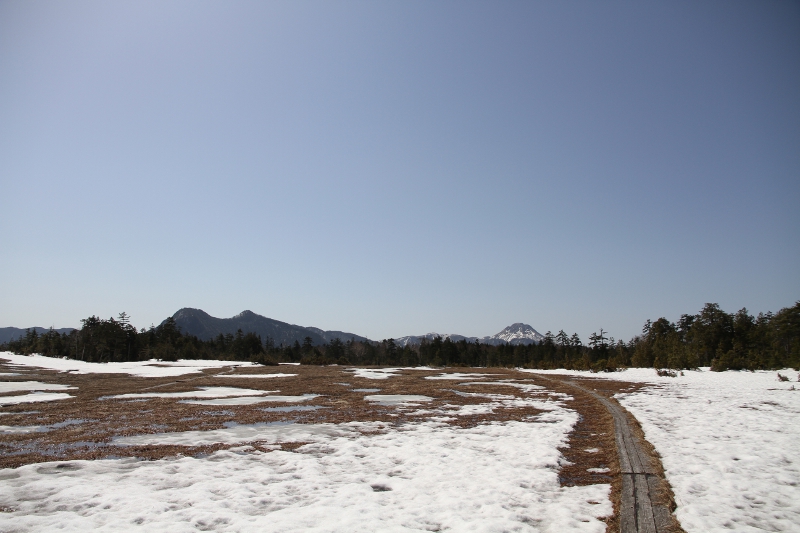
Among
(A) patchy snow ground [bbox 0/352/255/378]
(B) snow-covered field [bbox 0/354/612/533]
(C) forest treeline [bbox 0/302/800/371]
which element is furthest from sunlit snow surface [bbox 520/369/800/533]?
(A) patchy snow ground [bbox 0/352/255/378]

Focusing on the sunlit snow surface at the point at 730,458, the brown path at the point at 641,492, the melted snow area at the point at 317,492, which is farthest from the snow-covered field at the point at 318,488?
the sunlit snow surface at the point at 730,458

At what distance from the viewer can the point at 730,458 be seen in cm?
991

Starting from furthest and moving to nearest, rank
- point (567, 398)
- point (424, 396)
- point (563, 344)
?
point (563, 344) → point (424, 396) → point (567, 398)

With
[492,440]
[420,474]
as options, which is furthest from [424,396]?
[420,474]

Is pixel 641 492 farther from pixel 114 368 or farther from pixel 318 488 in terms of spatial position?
pixel 114 368

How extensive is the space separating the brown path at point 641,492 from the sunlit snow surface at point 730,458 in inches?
9.1

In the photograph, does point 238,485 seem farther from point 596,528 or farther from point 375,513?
point 596,528

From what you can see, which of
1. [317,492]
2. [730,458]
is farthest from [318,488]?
[730,458]

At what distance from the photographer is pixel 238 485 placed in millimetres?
8609

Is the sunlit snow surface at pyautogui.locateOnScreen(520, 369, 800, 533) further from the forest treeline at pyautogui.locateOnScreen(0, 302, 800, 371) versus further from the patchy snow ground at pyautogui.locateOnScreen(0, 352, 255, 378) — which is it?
the patchy snow ground at pyautogui.locateOnScreen(0, 352, 255, 378)

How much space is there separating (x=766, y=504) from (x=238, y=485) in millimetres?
10490

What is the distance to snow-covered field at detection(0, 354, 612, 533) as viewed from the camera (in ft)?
22.2

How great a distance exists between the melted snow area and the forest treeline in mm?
43414

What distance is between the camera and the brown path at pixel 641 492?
646 cm
